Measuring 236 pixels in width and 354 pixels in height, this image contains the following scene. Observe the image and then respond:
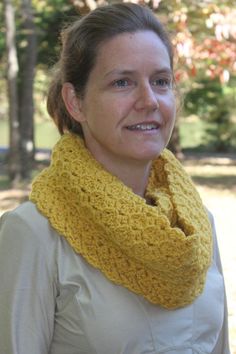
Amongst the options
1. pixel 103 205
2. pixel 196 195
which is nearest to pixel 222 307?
pixel 196 195

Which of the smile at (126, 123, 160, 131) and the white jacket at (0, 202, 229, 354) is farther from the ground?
the smile at (126, 123, 160, 131)

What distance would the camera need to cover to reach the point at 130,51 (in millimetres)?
1759

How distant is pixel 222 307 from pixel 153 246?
37 cm

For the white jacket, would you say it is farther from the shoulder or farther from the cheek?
the cheek

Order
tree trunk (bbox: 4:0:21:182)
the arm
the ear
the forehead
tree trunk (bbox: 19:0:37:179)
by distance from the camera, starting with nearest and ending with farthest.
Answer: the arm < the forehead < the ear < tree trunk (bbox: 4:0:21:182) < tree trunk (bbox: 19:0:37:179)

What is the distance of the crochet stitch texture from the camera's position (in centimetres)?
170

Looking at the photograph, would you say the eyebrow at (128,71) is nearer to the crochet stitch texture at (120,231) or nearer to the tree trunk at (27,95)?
the crochet stitch texture at (120,231)

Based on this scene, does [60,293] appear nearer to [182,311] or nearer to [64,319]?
[64,319]

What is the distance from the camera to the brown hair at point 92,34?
5.89 feet

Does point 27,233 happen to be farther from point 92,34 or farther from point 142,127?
point 92,34

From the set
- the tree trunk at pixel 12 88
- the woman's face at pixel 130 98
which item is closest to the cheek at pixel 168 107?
the woman's face at pixel 130 98

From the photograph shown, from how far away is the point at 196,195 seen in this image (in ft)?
6.72

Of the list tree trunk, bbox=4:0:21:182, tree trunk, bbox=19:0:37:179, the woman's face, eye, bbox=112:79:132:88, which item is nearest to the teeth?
the woman's face

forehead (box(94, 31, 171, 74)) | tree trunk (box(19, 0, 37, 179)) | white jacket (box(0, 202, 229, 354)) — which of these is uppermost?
forehead (box(94, 31, 171, 74))
